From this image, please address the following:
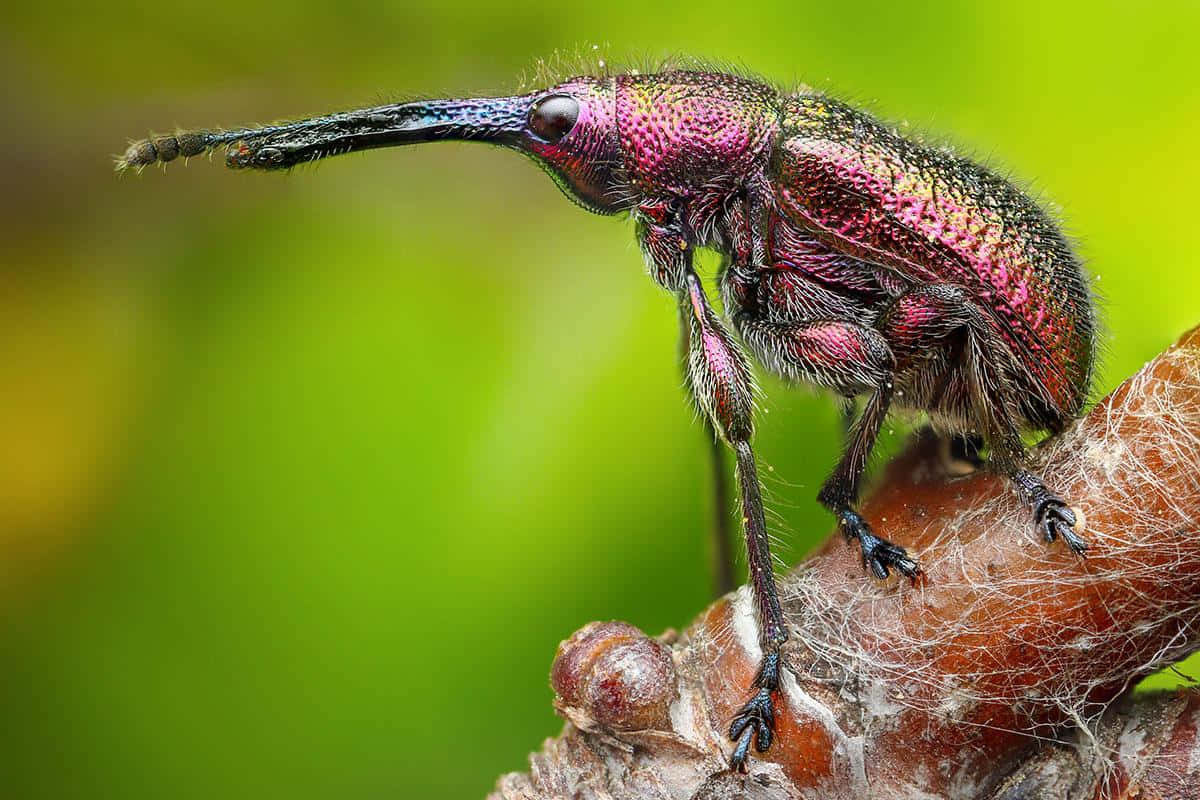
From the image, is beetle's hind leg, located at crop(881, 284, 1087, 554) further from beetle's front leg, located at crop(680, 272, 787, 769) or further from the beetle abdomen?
beetle's front leg, located at crop(680, 272, 787, 769)

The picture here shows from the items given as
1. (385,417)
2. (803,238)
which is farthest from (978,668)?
(385,417)

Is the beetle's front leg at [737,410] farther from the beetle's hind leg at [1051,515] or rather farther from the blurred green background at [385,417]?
the beetle's hind leg at [1051,515]

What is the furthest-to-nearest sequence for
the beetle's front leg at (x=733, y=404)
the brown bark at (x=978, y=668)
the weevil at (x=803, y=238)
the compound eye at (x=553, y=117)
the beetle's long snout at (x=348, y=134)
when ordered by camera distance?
the compound eye at (x=553, y=117) → the weevil at (x=803, y=238) → the beetle's long snout at (x=348, y=134) → the beetle's front leg at (x=733, y=404) → the brown bark at (x=978, y=668)

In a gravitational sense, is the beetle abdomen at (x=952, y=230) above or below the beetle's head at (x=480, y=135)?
below

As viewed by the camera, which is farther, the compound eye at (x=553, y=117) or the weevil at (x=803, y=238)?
the compound eye at (x=553, y=117)

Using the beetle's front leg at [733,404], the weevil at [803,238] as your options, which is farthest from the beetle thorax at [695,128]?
the beetle's front leg at [733,404]

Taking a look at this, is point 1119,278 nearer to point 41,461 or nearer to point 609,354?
point 609,354
